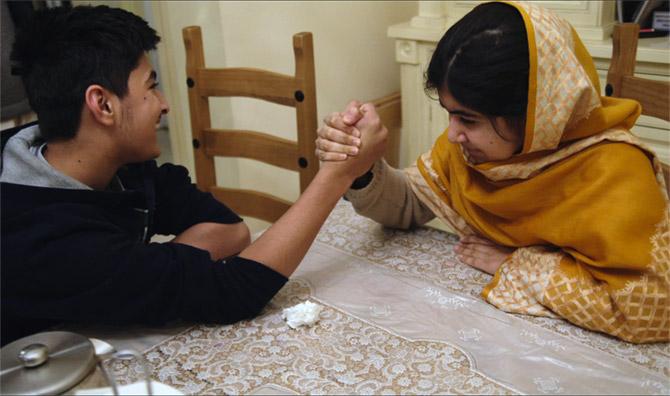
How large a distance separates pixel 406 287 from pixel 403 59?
167 centimetres

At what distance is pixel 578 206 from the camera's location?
1.03 meters

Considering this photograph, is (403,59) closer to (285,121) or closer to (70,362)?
(285,121)

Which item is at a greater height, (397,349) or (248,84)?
(248,84)

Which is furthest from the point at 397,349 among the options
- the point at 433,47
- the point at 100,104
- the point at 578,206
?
the point at 433,47

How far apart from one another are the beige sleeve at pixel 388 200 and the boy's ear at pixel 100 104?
19.7 inches

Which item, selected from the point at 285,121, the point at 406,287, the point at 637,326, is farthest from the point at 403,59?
the point at 637,326

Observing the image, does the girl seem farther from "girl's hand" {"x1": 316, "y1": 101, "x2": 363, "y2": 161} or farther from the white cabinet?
the white cabinet

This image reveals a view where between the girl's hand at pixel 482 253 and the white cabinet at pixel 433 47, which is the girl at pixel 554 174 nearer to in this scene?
the girl's hand at pixel 482 253

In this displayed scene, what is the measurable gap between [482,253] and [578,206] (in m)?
0.22

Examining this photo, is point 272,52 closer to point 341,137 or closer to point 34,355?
point 341,137

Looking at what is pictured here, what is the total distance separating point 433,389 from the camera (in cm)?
83

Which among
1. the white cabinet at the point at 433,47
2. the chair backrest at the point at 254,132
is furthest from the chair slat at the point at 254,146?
the white cabinet at the point at 433,47

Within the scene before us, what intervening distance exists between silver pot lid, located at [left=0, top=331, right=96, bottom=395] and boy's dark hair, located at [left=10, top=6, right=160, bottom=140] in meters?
0.39

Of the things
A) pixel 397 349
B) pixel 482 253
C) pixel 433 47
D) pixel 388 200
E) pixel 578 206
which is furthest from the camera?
pixel 433 47
